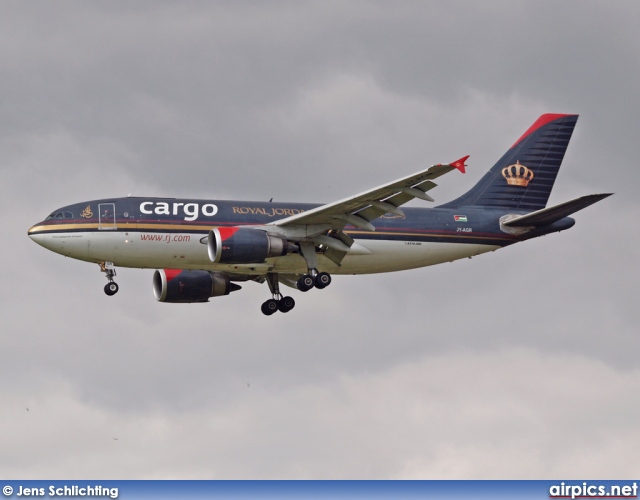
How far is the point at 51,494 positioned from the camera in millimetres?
48250

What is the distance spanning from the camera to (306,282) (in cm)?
6075

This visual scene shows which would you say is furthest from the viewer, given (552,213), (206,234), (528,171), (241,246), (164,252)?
(528,171)

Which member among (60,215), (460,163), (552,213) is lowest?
(460,163)

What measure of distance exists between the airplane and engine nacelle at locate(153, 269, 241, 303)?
49 millimetres

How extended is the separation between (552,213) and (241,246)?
1511cm

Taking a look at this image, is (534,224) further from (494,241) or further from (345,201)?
(345,201)

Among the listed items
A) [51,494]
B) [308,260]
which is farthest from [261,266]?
[51,494]

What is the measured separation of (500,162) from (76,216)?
2187 centimetres

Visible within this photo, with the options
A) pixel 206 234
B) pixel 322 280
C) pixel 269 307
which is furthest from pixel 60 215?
pixel 322 280

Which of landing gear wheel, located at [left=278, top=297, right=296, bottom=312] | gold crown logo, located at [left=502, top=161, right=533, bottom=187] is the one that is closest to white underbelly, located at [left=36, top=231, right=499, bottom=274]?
landing gear wheel, located at [left=278, top=297, right=296, bottom=312]

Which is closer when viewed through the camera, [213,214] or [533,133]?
[213,214]

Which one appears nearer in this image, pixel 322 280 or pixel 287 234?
pixel 287 234

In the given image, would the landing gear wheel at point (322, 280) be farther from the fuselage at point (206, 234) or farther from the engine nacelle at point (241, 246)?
the engine nacelle at point (241, 246)

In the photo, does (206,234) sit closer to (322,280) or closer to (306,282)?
(306,282)
